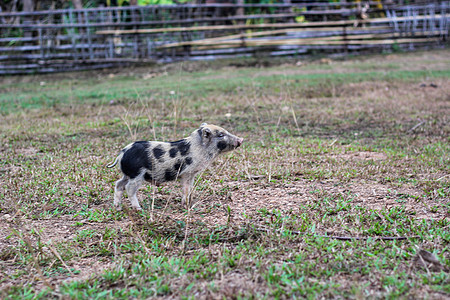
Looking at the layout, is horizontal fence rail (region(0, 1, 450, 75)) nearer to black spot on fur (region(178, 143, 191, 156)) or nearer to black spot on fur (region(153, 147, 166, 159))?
black spot on fur (region(178, 143, 191, 156))

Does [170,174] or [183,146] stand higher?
[183,146]

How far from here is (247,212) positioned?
3781mm

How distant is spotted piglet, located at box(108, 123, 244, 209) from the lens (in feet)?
12.1

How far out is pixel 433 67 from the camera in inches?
507

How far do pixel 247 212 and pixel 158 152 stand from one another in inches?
36.1

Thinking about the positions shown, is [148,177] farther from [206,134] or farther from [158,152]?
[206,134]

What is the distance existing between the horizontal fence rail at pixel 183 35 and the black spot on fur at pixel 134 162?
11415 mm

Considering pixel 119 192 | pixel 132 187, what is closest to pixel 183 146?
pixel 132 187

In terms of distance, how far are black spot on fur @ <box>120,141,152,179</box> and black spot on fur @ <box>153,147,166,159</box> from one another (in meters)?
0.07

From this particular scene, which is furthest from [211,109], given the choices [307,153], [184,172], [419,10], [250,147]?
[419,10]

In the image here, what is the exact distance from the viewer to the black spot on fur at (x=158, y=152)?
12.2 ft

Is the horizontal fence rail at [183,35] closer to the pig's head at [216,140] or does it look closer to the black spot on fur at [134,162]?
the pig's head at [216,140]

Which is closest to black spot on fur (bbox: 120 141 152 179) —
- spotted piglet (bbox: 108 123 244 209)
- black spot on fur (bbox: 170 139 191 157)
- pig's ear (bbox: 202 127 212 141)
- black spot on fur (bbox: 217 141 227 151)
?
spotted piglet (bbox: 108 123 244 209)

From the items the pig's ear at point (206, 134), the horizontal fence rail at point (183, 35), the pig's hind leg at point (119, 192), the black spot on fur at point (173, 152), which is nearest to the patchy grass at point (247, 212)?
the pig's hind leg at point (119, 192)
